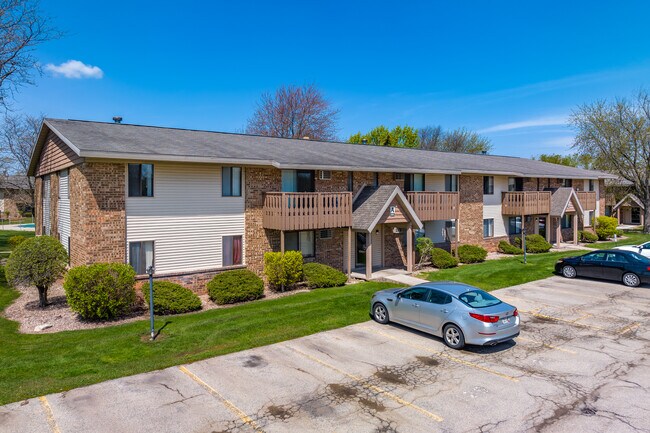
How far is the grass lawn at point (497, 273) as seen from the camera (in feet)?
68.0

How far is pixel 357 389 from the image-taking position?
9.22 m

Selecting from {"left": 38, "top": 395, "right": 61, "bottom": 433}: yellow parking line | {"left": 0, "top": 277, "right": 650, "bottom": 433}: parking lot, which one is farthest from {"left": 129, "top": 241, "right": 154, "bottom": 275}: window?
{"left": 38, "top": 395, "right": 61, "bottom": 433}: yellow parking line

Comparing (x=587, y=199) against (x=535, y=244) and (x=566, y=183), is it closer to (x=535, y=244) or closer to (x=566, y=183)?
(x=566, y=183)

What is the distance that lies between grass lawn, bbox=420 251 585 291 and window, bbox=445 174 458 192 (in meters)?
5.07

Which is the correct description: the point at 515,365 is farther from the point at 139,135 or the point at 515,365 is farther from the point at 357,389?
the point at 139,135

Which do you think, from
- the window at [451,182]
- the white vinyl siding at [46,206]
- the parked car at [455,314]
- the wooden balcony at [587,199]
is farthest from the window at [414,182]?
the white vinyl siding at [46,206]

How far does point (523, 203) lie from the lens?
98.4 ft

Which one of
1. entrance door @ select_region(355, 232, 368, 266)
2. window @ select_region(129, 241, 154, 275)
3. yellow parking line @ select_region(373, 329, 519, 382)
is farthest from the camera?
entrance door @ select_region(355, 232, 368, 266)

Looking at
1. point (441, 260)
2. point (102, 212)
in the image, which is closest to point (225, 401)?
point (102, 212)

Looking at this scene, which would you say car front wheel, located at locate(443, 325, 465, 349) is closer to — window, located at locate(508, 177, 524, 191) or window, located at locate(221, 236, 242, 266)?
window, located at locate(221, 236, 242, 266)

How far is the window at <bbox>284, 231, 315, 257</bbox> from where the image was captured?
2036 cm

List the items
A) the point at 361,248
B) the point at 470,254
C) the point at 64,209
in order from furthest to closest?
1. the point at 470,254
2. the point at 361,248
3. the point at 64,209

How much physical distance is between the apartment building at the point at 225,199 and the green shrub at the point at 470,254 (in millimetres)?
943

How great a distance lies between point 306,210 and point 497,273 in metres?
10.9
